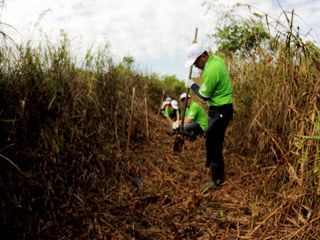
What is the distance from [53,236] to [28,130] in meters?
0.97

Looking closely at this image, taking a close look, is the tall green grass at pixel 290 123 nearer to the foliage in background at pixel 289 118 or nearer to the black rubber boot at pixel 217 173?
the foliage in background at pixel 289 118

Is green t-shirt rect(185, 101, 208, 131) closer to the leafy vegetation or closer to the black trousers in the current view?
the leafy vegetation

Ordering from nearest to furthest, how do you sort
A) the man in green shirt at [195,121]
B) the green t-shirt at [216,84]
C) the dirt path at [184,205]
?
the dirt path at [184,205] → the green t-shirt at [216,84] → the man in green shirt at [195,121]

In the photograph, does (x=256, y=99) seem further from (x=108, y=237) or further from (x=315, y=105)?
(x=108, y=237)

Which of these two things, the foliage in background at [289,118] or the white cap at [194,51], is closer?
the foliage in background at [289,118]

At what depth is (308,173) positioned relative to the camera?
2053 mm

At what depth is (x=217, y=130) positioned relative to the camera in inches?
117

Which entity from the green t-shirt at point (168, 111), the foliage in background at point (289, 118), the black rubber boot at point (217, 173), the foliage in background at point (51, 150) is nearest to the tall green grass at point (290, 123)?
the foliage in background at point (289, 118)

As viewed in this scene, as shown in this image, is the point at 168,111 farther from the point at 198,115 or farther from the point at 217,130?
the point at 217,130

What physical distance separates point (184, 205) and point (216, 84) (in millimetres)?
1442

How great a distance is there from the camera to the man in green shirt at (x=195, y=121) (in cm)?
529

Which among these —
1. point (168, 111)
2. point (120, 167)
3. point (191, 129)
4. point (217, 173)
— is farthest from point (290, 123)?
point (168, 111)

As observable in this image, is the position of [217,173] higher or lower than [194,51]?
lower

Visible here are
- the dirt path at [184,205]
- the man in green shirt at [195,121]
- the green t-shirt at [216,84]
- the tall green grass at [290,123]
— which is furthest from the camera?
the man in green shirt at [195,121]
